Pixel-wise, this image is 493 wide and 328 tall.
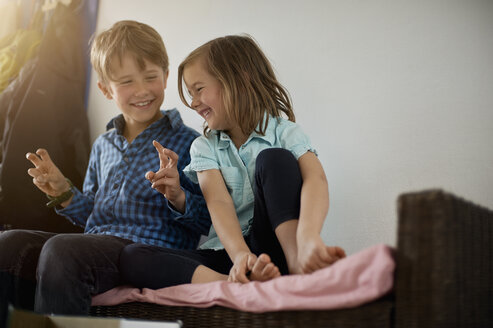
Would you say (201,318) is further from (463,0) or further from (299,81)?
(463,0)

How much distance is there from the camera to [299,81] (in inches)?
56.4

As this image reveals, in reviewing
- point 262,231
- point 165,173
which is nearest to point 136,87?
point 165,173

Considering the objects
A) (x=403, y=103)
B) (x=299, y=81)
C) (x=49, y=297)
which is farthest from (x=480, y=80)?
(x=49, y=297)

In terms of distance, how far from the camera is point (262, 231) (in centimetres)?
92

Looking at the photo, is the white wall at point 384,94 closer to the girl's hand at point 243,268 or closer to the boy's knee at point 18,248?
the girl's hand at point 243,268

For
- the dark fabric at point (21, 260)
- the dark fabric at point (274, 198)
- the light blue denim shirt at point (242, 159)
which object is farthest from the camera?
the light blue denim shirt at point (242, 159)

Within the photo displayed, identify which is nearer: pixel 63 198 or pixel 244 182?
pixel 244 182

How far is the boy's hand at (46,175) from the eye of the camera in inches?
48.8

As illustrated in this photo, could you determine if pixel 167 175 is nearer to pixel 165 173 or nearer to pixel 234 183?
pixel 165 173

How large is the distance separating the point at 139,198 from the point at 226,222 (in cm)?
33

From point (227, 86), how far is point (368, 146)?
1.36 ft

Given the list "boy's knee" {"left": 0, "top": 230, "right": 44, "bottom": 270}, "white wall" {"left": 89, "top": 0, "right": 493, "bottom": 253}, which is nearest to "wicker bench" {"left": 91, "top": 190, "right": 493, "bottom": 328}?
"white wall" {"left": 89, "top": 0, "right": 493, "bottom": 253}

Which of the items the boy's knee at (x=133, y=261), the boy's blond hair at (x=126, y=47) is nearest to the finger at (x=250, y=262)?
the boy's knee at (x=133, y=261)

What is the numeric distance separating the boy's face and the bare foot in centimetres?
70
